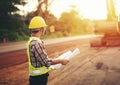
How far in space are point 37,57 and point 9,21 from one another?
42.5 meters

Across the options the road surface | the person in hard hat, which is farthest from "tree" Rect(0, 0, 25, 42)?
the person in hard hat

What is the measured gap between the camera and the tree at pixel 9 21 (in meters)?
44.7

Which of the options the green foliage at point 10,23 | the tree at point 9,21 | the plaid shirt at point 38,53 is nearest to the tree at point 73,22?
the green foliage at point 10,23

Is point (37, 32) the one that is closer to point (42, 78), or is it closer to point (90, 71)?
point (42, 78)

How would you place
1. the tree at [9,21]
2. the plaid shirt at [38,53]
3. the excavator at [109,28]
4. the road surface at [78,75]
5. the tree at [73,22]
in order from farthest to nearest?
1. the tree at [73,22]
2. the tree at [9,21]
3. the excavator at [109,28]
4. the road surface at [78,75]
5. the plaid shirt at [38,53]

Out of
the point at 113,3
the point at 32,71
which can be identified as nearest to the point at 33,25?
the point at 32,71

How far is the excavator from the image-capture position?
2184 centimetres

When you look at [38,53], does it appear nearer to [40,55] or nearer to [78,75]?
[40,55]

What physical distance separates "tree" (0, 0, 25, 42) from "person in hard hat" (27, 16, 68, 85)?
38758 millimetres

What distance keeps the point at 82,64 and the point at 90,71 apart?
2003 mm

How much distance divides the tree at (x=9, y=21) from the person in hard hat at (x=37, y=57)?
127 feet

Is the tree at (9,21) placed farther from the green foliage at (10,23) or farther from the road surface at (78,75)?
the road surface at (78,75)

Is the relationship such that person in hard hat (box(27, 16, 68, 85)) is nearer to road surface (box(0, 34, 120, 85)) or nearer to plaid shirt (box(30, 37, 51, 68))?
plaid shirt (box(30, 37, 51, 68))

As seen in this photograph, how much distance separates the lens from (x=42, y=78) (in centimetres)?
527
